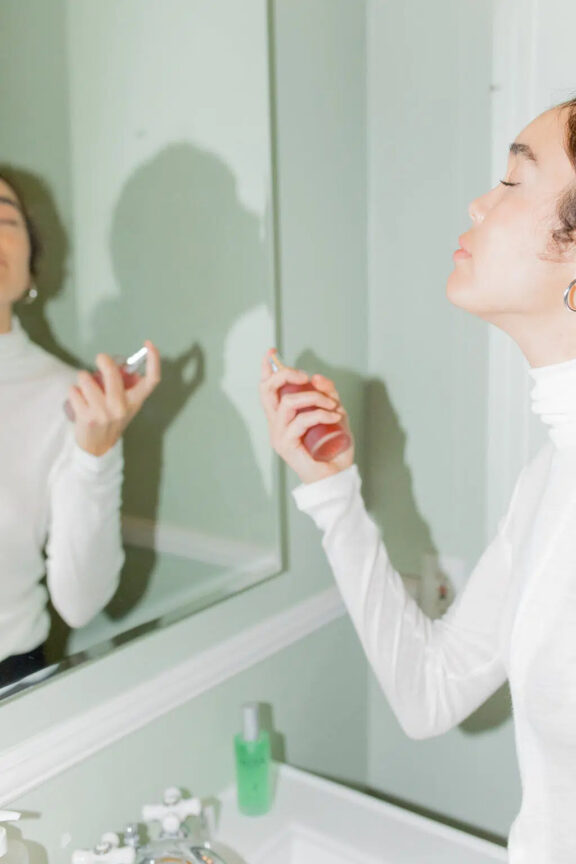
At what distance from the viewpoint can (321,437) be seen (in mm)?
1007

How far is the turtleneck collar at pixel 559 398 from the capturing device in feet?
2.91

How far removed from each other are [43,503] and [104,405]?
5.8 inches

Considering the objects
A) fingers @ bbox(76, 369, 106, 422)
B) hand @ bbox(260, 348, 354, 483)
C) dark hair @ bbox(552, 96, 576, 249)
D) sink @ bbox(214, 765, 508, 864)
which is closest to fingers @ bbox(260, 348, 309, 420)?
hand @ bbox(260, 348, 354, 483)

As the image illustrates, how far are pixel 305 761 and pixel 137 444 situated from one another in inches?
24.8

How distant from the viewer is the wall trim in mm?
933

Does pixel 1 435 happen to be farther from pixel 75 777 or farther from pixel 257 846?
pixel 257 846

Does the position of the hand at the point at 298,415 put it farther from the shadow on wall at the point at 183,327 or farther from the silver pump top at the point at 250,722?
the silver pump top at the point at 250,722

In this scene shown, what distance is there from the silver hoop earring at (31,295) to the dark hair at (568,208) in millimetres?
573

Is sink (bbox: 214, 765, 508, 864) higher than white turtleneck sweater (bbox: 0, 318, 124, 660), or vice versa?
white turtleneck sweater (bbox: 0, 318, 124, 660)

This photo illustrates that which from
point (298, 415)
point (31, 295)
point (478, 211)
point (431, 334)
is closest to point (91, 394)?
point (31, 295)

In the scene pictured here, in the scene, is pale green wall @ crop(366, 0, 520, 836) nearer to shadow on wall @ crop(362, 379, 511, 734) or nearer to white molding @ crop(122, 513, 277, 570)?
shadow on wall @ crop(362, 379, 511, 734)

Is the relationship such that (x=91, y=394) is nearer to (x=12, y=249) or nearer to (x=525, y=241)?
(x=12, y=249)

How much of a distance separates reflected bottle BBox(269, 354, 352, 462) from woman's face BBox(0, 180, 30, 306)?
30 centimetres

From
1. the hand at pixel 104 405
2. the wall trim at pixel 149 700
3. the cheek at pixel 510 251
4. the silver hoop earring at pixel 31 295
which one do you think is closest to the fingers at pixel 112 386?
the hand at pixel 104 405
